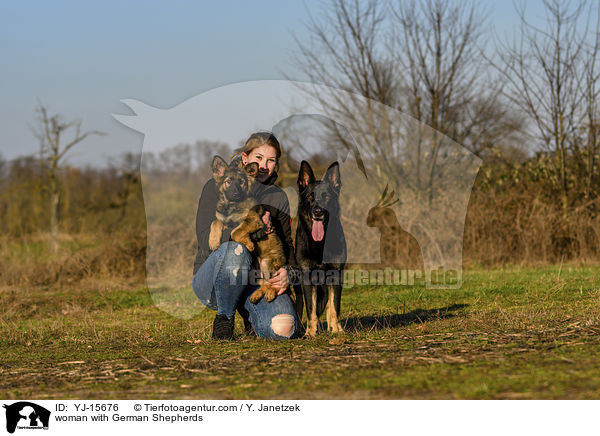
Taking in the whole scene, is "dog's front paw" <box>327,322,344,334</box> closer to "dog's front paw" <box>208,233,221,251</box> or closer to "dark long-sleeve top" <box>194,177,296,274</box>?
"dark long-sleeve top" <box>194,177,296,274</box>

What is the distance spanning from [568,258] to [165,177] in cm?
857

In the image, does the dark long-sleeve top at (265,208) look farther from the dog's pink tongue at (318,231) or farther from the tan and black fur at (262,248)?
the dog's pink tongue at (318,231)

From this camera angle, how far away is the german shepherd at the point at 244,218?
5.50 meters

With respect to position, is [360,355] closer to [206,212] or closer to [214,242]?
[214,242]

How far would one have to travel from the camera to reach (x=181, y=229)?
48.5 ft

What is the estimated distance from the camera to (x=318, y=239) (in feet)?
17.5

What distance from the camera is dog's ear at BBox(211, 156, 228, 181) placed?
18.5 ft

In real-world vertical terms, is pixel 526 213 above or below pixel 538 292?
above

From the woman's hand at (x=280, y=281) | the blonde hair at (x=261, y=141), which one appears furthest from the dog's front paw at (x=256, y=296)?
A: the blonde hair at (x=261, y=141)

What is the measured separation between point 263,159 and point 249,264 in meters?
0.98

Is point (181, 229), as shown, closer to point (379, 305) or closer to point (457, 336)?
point (379, 305)

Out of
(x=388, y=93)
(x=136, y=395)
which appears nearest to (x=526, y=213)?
(x=388, y=93)
